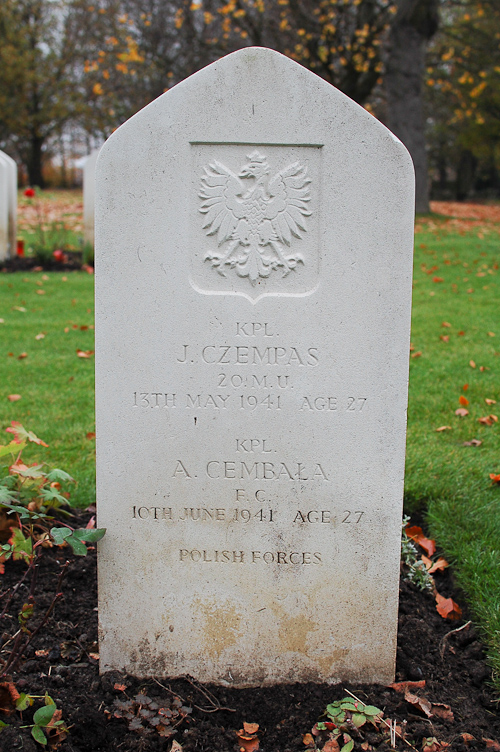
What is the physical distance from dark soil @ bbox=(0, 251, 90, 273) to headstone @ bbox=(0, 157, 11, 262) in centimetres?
18

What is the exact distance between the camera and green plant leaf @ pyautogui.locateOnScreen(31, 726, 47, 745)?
2.04 meters

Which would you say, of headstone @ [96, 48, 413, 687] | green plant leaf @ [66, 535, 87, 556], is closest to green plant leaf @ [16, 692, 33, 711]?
headstone @ [96, 48, 413, 687]

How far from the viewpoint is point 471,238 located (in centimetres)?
1407

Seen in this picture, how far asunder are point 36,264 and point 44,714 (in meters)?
9.37

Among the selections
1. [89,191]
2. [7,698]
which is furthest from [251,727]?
[89,191]

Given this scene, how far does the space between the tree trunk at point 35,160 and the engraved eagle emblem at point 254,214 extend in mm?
28509

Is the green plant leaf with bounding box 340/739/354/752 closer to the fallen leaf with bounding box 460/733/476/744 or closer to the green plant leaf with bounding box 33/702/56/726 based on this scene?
the fallen leaf with bounding box 460/733/476/744

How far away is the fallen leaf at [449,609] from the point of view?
2.79 metres

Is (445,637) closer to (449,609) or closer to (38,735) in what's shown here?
(449,609)

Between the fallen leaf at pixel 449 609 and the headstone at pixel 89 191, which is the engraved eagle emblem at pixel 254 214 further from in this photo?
the headstone at pixel 89 191

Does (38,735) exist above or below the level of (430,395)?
below

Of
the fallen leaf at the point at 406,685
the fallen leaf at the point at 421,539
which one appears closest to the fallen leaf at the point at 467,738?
the fallen leaf at the point at 406,685

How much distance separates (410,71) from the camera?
15555 millimetres

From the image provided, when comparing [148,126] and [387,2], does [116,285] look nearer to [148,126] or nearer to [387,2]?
[148,126]
